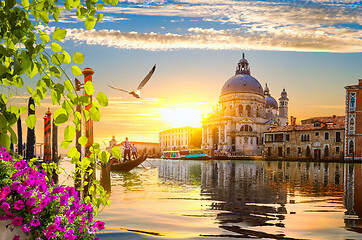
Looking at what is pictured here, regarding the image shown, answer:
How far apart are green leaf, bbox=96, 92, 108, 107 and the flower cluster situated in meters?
1.60

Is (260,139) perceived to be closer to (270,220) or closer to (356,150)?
(356,150)

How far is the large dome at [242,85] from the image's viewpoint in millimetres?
93312

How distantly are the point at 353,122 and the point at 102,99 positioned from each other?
5393 cm

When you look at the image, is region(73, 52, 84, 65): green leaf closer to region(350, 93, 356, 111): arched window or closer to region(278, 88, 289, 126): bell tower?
region(350, 93, 356, 111): arched window

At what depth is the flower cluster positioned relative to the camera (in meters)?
3.55

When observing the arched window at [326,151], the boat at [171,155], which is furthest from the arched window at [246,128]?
the arched window at [326,151]

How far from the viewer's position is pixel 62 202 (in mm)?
3703

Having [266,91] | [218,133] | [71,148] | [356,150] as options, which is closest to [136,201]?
[71,148]

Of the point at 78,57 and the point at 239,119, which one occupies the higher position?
the point at 239,119

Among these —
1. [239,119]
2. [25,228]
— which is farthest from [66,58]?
[239,119]

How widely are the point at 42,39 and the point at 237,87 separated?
304 ft

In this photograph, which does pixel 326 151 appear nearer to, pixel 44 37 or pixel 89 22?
pixel 89 22

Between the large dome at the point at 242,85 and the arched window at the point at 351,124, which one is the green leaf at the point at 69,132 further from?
the large dome at the point at 242,85

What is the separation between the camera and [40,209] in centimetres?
362
